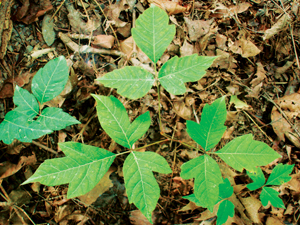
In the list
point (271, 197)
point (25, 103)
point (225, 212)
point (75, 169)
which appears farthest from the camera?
point (271, 197)

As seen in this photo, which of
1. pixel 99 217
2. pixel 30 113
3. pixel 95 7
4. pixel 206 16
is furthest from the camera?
pixel 206 16

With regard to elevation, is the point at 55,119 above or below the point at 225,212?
above

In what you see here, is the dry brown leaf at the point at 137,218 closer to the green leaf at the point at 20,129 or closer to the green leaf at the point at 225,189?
the green leaf at the point at 225,189

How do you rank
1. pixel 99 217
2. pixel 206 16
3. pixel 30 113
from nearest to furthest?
1. pixel 30 113
2. pixel 99 217
3. pixel 206 16

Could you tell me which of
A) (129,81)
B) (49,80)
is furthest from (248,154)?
(49,80)

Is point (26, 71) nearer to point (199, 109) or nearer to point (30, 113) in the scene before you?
point (30, 113)

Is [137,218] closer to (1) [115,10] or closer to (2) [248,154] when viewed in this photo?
(2) [248,154]

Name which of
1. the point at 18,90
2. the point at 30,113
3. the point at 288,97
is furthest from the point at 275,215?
the point at 18,90
